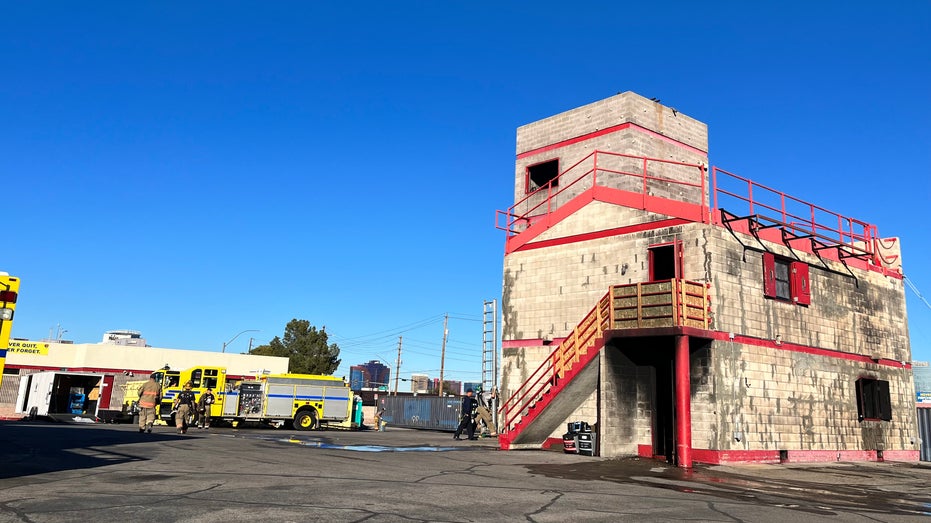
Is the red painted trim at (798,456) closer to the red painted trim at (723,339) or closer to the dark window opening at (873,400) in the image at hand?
the dark window opening at (873,400)

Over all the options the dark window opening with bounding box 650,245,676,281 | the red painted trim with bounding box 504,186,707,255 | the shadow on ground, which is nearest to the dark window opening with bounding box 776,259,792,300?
the dark window opening with bounding box 650,245,676,281

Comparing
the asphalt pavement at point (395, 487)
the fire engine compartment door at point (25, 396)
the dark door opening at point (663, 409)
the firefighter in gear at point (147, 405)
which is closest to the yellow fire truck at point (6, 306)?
the asphalt pavement at point (395, 487)

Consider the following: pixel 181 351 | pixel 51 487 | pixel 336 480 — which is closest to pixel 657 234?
pixel 336 480

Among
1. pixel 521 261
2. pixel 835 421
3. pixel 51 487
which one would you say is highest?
pixel 521 261

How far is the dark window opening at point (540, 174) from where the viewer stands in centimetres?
3184

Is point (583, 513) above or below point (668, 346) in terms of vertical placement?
below

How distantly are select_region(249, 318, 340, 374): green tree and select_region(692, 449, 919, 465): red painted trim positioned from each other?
184 ft

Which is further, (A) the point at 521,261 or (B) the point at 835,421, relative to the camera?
(A) the point at 521,261

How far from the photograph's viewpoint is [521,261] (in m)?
24.9

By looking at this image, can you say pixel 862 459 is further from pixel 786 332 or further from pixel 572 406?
pixel 572 406

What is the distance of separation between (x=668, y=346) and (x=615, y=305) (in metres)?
1.98

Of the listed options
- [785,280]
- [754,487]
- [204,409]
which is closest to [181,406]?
[204,409]

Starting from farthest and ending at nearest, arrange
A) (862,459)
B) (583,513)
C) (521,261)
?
(521,261) < (862,459) < (583,513)

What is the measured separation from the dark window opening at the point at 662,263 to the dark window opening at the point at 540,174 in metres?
11.5
